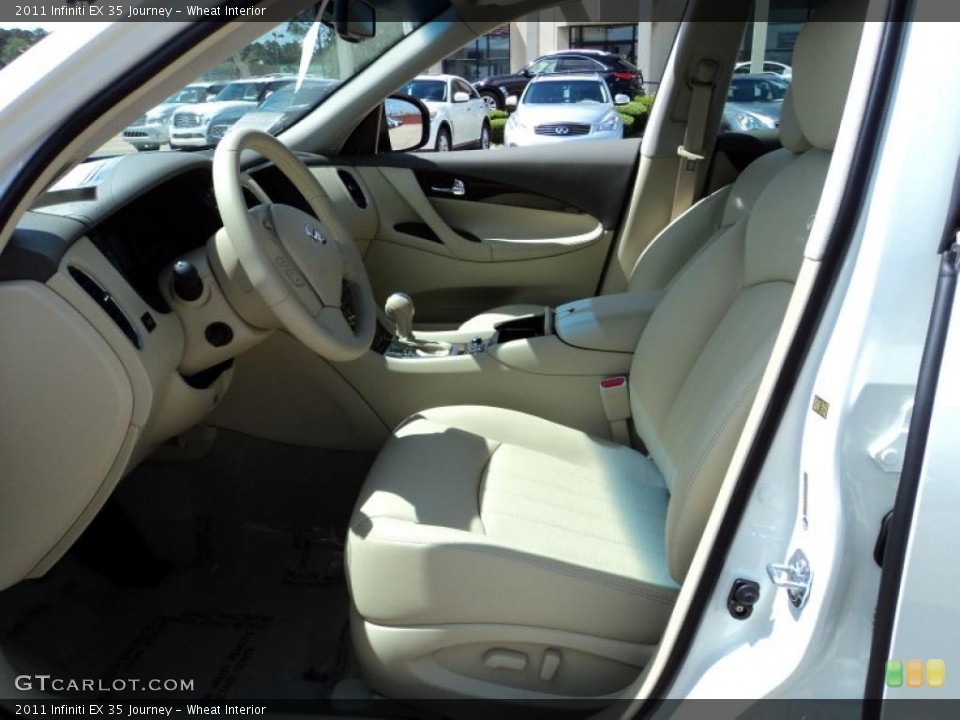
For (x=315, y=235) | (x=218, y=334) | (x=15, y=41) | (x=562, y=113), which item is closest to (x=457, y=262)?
(x=315, y=235)

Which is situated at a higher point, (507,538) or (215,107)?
(215,107)

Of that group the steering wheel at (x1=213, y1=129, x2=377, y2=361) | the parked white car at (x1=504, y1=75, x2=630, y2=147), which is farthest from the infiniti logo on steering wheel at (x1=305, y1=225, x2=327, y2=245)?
the parked white car at (x1=504, y1=75, x2=630, y2=147)

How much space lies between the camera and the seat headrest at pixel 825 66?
49.3 inches

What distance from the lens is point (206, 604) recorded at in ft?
6.16

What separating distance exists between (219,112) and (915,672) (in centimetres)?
210

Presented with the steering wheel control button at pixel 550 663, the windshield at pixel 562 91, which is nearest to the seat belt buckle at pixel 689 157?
the steering wheel control button at pixel 550 663

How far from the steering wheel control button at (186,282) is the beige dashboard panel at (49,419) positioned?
25 centimetres

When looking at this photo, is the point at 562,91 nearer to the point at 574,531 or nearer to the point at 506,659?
the point at 574,531

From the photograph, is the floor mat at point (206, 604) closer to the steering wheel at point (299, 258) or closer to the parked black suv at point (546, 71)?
the steering wheel at point (299, 258)

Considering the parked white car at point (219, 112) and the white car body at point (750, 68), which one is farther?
the white car body at point (750, 68)

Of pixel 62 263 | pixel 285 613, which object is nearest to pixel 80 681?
pixel 285 613

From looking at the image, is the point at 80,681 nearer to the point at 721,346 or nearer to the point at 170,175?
the point at 170,175

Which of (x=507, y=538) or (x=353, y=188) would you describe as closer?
(x=507, y=538)

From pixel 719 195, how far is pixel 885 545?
5.06 feet
